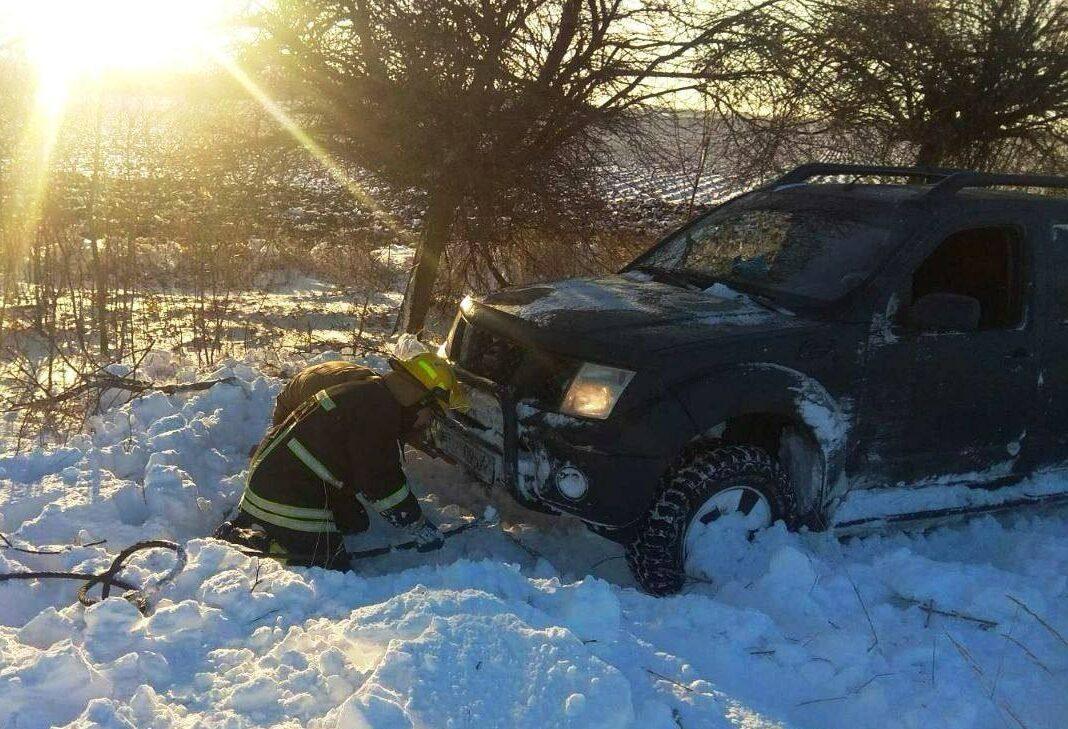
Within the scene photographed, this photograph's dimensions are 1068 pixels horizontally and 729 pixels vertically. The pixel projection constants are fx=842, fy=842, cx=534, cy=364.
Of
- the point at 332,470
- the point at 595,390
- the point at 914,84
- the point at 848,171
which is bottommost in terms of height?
→ the point at 332,470

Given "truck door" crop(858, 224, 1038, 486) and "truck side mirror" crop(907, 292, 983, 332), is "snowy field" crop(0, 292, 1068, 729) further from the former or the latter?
"truck side mirror" crop(907, 292, 983, 332)

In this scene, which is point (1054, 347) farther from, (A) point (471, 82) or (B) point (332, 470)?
(A) point (471, 82)

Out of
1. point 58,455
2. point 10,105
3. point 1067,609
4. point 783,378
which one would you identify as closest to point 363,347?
point 58,455

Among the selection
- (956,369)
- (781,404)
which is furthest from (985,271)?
(781,404)

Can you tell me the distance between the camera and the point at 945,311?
371 centimetres

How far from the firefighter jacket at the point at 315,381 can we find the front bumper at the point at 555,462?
2.25 feet

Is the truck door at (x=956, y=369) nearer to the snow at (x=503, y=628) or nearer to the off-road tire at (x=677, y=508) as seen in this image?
the snow at (x=503, y=628)

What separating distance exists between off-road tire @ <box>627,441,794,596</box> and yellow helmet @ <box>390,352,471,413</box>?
3.23 feet

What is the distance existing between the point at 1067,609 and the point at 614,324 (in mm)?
2249

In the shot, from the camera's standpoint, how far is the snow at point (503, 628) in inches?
92.3

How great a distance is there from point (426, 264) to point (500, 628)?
5.94 m

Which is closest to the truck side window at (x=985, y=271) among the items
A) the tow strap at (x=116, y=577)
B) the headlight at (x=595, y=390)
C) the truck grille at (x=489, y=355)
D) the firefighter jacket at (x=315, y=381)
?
→ the headlight at (x=595, y=390)

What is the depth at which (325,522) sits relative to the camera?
12.2 ft

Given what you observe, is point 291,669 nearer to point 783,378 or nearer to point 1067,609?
point 783,378
